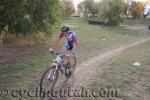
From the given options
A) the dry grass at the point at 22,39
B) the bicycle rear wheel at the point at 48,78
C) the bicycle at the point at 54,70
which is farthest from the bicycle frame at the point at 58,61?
the dry grass at the point at 22,39

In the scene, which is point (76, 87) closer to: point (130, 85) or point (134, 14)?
point (130, 85)

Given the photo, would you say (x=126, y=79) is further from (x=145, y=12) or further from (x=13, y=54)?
(x=145, y=12)

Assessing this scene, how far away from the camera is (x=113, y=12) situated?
150ft

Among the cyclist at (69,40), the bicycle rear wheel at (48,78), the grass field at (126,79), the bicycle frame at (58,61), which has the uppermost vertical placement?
the cyclist at (69,40)

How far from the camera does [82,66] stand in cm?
1095

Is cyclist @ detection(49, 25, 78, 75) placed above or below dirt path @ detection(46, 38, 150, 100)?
above

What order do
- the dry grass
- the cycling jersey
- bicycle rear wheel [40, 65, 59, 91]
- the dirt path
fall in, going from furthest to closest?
1. the dry grass
2. the cycling jersey
3. the dirt path
4. bicycle rear wheel [40, 65, 59, 91]

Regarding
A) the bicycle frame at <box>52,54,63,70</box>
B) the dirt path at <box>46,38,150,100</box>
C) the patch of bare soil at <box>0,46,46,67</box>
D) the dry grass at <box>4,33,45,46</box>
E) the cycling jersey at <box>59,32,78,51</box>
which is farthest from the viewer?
the dry grass at <box>4,33,45,46</box>

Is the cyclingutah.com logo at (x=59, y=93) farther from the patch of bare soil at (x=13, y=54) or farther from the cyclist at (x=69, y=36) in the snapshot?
the patch of bare soil at (x=13, y=54)

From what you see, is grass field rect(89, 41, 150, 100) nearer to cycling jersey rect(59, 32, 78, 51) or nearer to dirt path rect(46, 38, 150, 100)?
dirt path rect(46, 38, 150, 100)

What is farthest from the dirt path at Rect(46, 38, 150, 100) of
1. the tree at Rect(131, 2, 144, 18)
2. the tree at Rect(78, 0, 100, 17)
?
the tree at Rect(78, 0, 100, 17)

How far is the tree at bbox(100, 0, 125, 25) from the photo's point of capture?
4525cm

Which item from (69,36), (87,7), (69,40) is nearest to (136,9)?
(87,7)

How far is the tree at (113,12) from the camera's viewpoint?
45.2m
